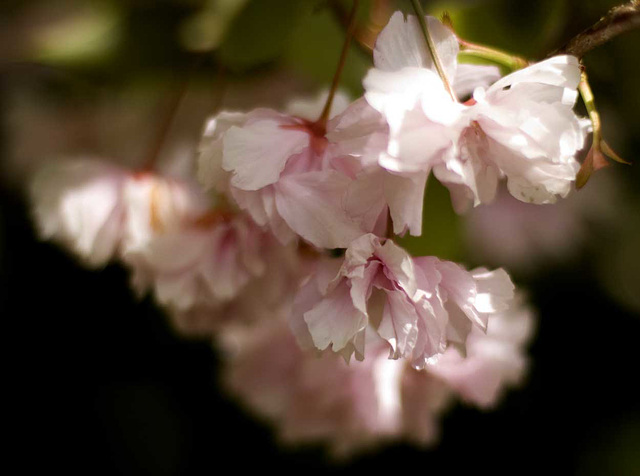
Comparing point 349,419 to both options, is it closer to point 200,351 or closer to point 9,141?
point 200,351

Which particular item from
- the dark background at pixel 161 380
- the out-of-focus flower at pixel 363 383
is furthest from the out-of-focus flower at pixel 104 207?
the dark background at pixel 161 380

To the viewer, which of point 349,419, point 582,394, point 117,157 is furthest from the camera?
point 582,394

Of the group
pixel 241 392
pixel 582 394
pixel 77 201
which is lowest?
pixel 582 394

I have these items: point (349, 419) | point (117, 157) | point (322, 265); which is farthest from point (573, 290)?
point (322, 265)

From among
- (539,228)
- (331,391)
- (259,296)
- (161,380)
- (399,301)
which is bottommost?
(161,380)

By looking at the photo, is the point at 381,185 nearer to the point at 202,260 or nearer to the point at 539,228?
the point at 202,260

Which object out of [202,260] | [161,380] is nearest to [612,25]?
[202,260]
